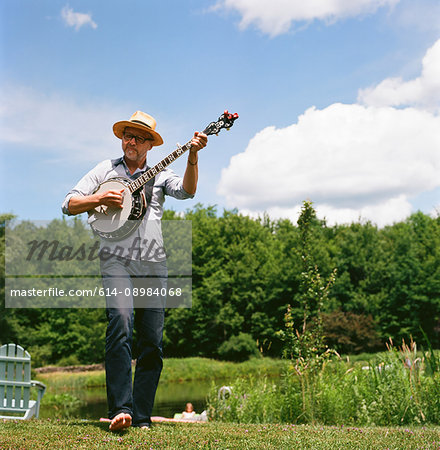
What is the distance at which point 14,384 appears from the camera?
8.39 m

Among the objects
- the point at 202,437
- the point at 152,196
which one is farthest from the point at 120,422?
the point at 152,196

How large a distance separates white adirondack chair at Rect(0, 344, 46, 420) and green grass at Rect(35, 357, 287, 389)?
17566mm

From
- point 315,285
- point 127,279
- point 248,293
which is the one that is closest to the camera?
point 127,279

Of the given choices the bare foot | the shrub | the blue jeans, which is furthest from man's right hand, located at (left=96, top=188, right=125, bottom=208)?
Result: the shrub

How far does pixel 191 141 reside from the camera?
4125 millimetres

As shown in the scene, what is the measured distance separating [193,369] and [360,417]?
89.9 feet

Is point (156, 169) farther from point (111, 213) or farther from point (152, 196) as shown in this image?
point (111, 213)

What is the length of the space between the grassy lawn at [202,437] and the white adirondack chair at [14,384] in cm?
433

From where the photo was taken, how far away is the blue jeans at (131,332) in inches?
148

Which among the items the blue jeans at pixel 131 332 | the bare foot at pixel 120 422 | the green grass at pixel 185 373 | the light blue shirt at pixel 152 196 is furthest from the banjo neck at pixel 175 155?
the green grass at pixel 185 373

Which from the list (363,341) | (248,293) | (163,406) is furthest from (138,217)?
(248,293)

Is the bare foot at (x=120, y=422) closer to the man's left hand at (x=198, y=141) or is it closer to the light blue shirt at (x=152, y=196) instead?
the light blue shirt at (x=152, y=196)

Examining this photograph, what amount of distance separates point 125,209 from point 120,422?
161 centimetres

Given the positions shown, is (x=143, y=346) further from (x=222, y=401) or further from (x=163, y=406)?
(x=163, y=406)
